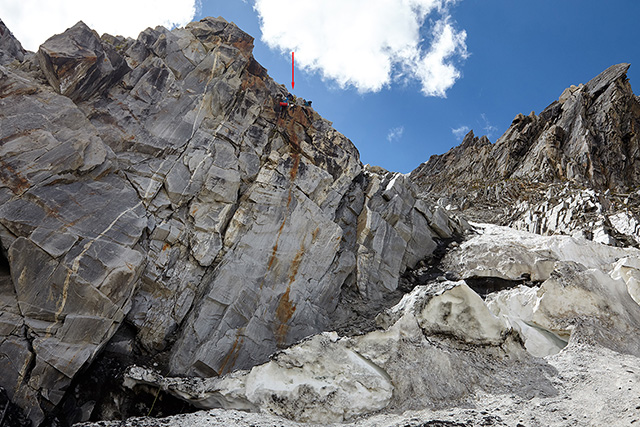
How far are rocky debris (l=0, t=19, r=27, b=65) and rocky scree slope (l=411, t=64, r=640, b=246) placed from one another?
42820mm

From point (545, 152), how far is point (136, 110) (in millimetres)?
50019

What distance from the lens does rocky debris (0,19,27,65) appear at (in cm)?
2286

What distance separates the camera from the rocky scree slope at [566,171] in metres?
32.2

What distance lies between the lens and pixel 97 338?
15.5 m

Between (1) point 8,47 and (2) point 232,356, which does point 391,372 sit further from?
(1) point 8,47

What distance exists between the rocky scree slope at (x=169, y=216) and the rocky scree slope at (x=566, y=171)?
1407 centimetres

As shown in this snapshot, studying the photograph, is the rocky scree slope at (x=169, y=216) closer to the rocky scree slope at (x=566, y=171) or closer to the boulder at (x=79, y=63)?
the boulder at (x=79, y=63)

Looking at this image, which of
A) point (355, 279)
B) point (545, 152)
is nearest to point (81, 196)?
point (355, 279)

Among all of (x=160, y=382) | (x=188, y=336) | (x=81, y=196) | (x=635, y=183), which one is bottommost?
(x=160, y=382)

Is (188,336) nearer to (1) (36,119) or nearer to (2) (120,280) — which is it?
(2) (120,280)

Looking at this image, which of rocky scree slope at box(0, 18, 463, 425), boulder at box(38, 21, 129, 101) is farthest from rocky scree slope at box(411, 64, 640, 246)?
boulder at box(38, 21, 129, 101)

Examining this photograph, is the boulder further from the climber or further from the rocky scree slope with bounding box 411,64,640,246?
the rocky scree slope with bounding box 411,64,640,246

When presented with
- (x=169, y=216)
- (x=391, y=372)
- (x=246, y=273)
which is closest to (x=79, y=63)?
(x=169, y=216)

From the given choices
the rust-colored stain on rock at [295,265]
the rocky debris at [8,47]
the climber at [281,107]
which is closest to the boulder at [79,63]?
the rocky debris at [8,47]
